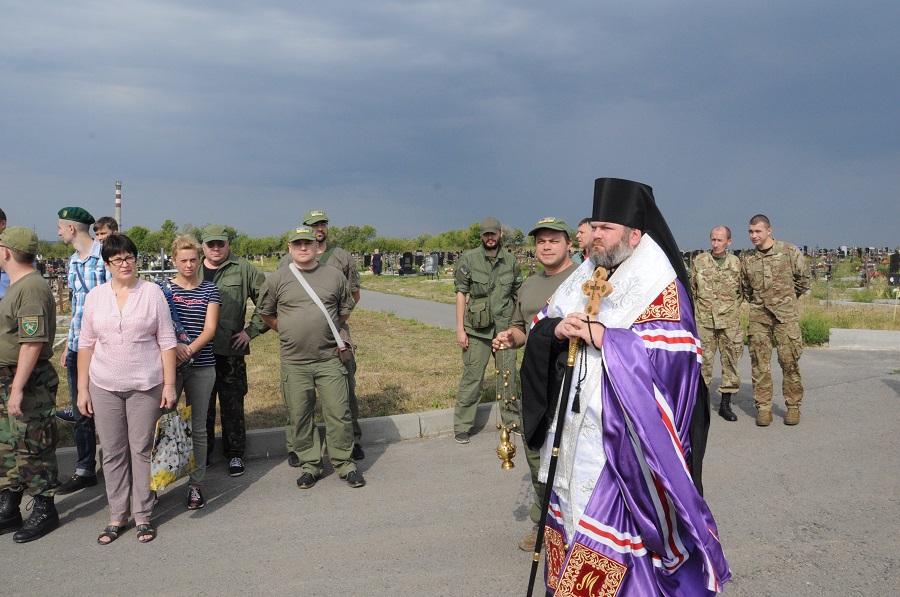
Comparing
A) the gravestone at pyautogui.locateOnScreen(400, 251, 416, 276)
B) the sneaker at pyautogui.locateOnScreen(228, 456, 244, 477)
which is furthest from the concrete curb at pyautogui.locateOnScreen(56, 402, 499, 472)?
the gravestone at pyautogui.locateOnScreen(400, 251, 416, 276)

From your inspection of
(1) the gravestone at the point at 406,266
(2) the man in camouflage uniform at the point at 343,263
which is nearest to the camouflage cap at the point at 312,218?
(2) the man in camouflage uniform at the point at 343,263

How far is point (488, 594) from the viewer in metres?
3.85

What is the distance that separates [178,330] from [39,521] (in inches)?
63.5

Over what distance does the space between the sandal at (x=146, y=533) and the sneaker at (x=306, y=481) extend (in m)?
1.22

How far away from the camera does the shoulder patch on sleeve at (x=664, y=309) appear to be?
9.78 feet

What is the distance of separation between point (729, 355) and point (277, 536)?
219 inches

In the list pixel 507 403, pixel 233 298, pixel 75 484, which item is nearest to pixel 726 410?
pixel 507 403

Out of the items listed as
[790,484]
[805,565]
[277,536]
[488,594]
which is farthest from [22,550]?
[790,484]

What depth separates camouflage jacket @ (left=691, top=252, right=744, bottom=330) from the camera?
7859mm

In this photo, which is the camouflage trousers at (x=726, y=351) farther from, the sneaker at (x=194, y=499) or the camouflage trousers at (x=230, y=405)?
the sneaker at (x=194, y=499)

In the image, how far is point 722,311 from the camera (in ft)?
25.8

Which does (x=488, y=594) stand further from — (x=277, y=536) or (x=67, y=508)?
(x=67, y=508)

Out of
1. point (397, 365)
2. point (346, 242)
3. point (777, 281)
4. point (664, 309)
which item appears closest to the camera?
point (664, 309)

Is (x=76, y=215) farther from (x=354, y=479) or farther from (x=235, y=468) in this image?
(x=354, y=479)
